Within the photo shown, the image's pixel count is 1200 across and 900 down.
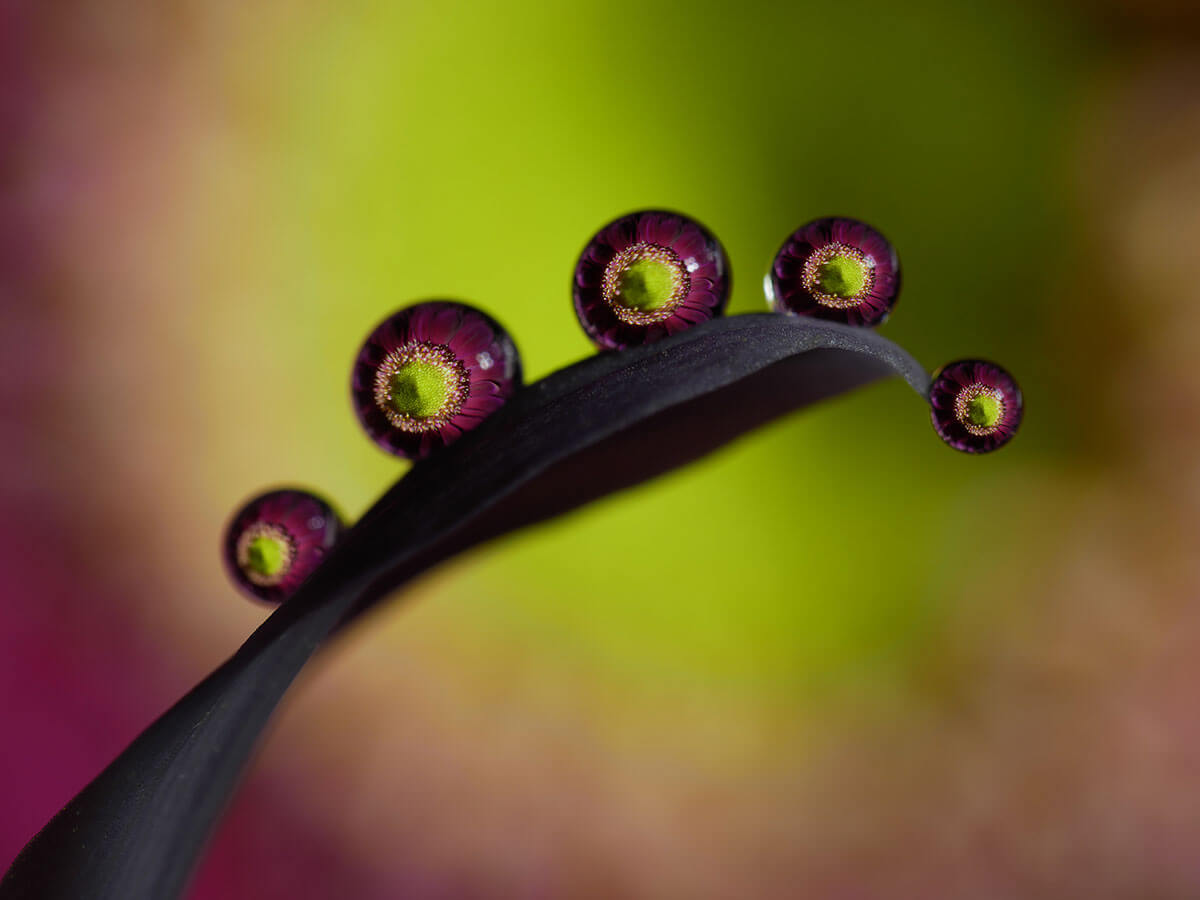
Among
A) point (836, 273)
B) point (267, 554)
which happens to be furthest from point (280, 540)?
point (836, 273)

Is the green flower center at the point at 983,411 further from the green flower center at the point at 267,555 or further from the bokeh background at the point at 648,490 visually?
the bokeh background at the point at 648,490

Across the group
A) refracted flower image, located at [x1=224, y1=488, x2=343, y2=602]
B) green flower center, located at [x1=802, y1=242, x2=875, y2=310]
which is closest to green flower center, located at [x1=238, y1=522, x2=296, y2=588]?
refracted flower image, located at [x1=224, y1=488, x2=343, y2=602]

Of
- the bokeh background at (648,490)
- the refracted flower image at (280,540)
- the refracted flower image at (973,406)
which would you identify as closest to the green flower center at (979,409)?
the refracted flower image at (973,406)

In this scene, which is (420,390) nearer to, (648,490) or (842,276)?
(842,276)

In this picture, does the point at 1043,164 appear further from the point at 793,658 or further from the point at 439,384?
the point at 439,384

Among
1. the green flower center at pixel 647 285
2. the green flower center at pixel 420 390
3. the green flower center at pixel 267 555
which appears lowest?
the green flower center at pixel 267 555

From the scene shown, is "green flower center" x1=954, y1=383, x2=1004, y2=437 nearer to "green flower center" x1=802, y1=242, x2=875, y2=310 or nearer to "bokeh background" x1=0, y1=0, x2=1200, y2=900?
"green flower center" x1=802, y1=242, x2=875, y2=310

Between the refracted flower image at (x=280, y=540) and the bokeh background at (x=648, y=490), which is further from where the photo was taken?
the bokeh background at (x=648, y=490)
